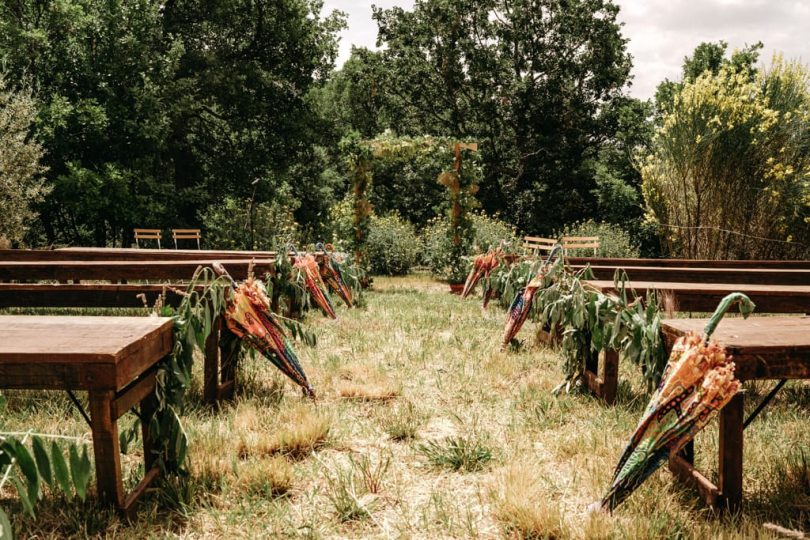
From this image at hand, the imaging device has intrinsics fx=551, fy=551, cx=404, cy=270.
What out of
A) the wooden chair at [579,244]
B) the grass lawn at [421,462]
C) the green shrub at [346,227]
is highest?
the green shrub at [346,227]

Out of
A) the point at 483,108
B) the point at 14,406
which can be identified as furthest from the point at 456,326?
the point at 483,108

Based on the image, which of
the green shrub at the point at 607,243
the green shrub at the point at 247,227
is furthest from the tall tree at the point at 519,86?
the green shrub at the point at 247,227

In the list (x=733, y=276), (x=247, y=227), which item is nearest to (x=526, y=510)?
(x=733, y=276)

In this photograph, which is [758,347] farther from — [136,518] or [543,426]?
[136,518]

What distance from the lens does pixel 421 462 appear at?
7.96ft

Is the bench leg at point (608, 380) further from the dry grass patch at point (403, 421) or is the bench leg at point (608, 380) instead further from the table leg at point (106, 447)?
the table leg at point (106, 447)

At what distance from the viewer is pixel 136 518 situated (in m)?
1.89

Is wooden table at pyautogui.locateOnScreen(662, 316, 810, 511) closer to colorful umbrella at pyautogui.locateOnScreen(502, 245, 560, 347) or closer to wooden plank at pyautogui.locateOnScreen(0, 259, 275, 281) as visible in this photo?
colorful umbrella at pyautogui.locateOnScreen(502, 245, 560, 347)

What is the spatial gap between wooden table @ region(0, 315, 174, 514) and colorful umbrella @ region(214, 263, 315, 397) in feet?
2.16

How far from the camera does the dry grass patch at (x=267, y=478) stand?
6.98 feet

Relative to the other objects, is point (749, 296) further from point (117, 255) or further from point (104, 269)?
point (117, 255)

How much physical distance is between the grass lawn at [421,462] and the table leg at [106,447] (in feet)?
0.25

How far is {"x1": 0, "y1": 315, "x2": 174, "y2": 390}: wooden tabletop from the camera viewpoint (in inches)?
63.9

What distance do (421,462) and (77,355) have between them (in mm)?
1442
